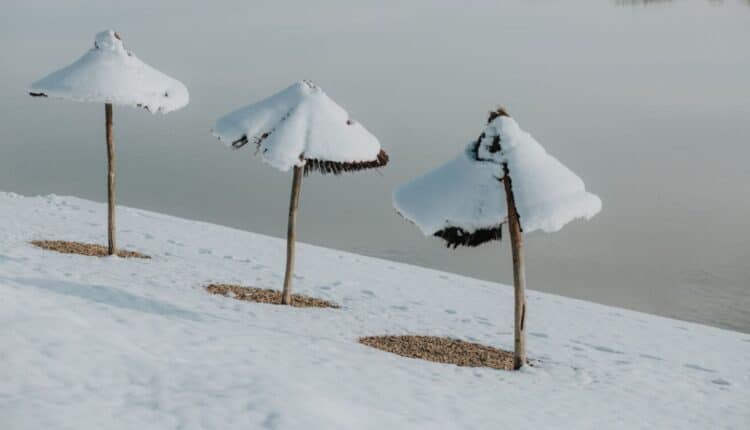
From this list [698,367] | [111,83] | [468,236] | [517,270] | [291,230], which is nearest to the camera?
[468,236]

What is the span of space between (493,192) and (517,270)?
53.7 inches

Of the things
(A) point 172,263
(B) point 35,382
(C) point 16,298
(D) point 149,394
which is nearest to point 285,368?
(D) point 149,394

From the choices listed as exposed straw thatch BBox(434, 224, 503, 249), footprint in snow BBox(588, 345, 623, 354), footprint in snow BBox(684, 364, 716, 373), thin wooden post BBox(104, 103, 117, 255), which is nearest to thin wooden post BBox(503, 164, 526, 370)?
exposed straw thatch BBox(434, 224, 503, 249)

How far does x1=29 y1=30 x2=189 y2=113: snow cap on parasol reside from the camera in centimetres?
1838

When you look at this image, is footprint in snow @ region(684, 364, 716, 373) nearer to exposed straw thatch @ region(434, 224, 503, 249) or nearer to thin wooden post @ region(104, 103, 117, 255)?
exposed straw thatch @ region(434, 224, 503, 249)

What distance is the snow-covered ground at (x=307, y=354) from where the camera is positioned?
1086cm

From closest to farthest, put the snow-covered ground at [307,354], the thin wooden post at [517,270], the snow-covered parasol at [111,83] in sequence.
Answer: the snow-covered ground at [307,354] → the thin wooden post at [517,270] → the snow-covered parasol at [111,83]

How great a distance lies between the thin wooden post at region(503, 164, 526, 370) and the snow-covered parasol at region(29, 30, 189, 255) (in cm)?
782

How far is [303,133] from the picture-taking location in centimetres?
1631

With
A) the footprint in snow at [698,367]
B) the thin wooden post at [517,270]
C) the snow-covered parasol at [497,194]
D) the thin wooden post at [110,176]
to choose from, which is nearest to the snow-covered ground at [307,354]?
the footprint in snow at [698,367]

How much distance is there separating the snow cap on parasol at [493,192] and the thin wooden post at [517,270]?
10cm

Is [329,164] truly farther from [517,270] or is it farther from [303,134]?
[517,270]

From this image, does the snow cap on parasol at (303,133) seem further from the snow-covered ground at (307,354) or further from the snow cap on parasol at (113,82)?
the snow-covered ground at (307,354)

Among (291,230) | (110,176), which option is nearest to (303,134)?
(291,230)
